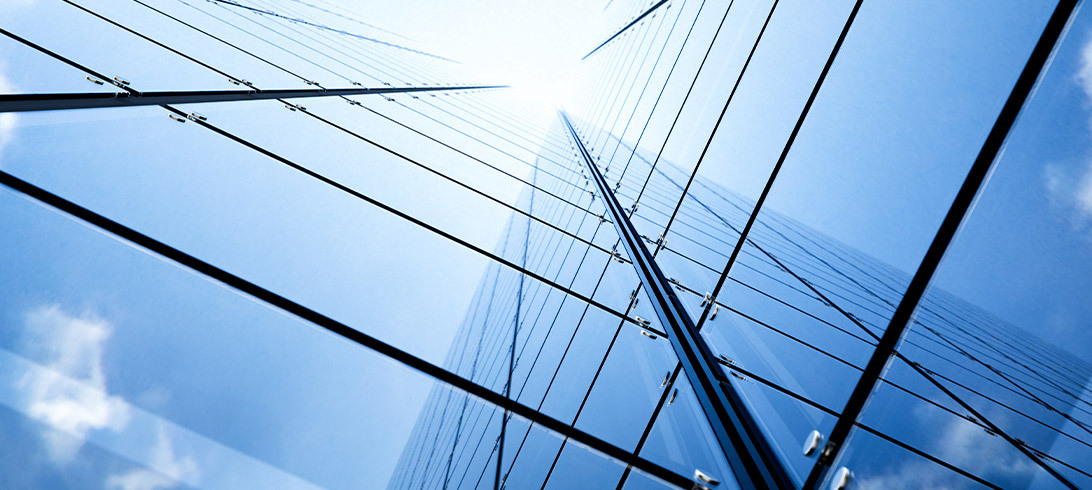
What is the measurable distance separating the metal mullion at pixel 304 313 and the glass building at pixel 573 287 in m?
0.01

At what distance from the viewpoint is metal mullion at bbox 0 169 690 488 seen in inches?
115

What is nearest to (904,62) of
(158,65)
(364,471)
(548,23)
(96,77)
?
(364,471)

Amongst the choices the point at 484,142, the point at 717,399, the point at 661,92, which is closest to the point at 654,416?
the point at 717,399

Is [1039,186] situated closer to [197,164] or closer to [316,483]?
[316,483]

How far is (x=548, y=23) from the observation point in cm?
4166

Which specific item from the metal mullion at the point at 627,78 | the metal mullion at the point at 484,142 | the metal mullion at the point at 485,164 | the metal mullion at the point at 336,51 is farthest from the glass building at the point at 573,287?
the metal mullion at the point at 627,78

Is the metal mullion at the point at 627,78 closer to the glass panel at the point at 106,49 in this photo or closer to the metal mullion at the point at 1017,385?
the glass panel at the point at 106,49

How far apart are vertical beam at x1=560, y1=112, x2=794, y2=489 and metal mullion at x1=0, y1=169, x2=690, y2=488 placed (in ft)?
1.16

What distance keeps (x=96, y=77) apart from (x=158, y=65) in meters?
1.18

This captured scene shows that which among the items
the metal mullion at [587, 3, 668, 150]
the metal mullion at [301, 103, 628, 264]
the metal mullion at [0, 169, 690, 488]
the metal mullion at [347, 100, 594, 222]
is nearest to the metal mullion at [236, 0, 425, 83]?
the metal mullion at [347, 100, 594, 222]

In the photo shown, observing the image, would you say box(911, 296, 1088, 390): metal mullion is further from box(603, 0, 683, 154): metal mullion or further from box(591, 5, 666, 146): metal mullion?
box(591, 5, 666, 146): metal mullion

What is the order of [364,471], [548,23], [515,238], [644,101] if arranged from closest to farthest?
[364,471]
[515,238]
[644,101]
[548,23]

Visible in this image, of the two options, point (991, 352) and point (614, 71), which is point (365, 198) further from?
point (614, 71)

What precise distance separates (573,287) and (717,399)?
2.89 metres
